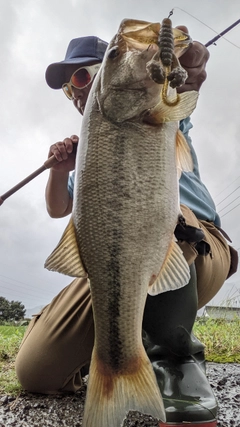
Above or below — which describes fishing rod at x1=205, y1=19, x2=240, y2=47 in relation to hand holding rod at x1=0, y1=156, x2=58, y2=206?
above

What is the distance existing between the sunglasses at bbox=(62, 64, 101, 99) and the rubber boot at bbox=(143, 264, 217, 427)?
6.96 feet

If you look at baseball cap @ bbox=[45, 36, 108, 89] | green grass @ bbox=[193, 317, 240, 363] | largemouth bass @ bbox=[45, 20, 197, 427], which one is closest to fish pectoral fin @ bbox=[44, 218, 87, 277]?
largemouth bass @ bbox=[45, 20, 197, 427]

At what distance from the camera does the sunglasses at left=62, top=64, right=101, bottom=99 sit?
363 cm

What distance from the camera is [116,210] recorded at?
5.82ft

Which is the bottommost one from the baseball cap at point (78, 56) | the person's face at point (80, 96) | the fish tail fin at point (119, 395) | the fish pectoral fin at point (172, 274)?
the fish tail fin at point (119, 395)

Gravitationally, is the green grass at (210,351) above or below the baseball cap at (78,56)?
below

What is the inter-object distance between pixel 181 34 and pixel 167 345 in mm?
1637

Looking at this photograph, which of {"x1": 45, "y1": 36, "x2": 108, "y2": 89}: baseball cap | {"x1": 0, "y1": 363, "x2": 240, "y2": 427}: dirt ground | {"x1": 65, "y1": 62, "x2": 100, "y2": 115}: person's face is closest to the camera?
{"x1": 0, "y1": 363, "x2": 240, "y2": 427}: dirt ground

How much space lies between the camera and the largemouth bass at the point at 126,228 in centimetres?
173

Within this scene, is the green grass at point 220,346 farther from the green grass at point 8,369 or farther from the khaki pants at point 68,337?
the green grass at point 8,369

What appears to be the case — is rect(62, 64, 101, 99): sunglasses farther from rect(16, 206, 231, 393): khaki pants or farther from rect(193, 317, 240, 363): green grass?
rect(193, 317, 240, 363): green grass

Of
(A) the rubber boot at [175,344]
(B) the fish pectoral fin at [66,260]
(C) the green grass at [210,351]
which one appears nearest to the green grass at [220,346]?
(C) the green grass at [210,351]

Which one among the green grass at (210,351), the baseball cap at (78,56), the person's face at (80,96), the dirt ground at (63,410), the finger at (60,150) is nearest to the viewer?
the dirt ground at (63,410)

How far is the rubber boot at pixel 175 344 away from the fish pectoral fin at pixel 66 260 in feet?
1.91
